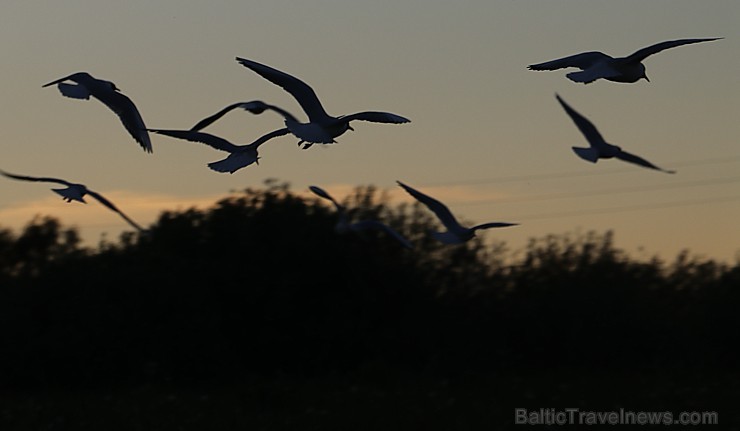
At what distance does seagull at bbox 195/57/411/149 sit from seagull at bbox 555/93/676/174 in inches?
62.3

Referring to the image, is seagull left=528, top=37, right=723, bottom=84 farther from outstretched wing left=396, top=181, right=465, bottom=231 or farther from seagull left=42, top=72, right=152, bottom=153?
seagull left=42, top=72, right=152, bottom=153

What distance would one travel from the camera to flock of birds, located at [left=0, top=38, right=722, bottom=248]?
1182 cm

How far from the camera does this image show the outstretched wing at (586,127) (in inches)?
489

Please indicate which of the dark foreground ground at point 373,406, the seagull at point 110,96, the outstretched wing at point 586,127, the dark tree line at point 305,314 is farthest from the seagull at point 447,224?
the dark tree line at point 305,314

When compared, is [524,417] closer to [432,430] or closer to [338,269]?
[432,430]

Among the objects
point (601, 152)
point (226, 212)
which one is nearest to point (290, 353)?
point (226, 212)

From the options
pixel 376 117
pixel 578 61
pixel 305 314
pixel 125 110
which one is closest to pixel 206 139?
pixel 125 110

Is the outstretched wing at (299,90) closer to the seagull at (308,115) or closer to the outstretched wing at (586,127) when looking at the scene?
the seagull at (308,115)

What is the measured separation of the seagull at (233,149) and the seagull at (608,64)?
7.20 ft

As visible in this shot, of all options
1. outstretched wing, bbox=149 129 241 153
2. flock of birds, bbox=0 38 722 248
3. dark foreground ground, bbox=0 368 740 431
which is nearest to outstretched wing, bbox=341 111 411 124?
flock of birds, bbox=0 38 722 248

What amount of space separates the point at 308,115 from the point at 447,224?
1.89 meters

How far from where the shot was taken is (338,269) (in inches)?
1364

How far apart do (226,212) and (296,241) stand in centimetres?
300

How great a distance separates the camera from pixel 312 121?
12.1 metres
